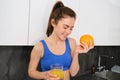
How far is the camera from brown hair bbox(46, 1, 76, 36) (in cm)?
120

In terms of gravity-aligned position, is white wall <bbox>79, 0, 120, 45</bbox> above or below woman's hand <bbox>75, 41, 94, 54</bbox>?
above

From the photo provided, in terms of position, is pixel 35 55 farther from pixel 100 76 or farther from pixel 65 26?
pixel 100 76

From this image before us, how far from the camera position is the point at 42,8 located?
1271mm

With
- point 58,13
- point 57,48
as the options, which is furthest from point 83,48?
point 58,13

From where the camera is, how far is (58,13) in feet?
3.99

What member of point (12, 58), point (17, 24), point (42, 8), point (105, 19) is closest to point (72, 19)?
point (42, 8)

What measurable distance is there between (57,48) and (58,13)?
0.24 m

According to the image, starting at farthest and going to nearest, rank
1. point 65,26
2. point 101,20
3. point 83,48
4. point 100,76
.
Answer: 1. point 100,76
2. point 101,20
3. point 83,48
4. point 65,26

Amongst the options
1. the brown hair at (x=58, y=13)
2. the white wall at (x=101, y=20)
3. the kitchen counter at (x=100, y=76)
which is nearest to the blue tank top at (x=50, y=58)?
the brown hair at (x=58, y=13)

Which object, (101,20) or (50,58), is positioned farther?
(101,20)

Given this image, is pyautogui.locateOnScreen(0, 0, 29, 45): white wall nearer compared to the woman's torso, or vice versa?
pyautogui.locateOnScreen(0, 0, 29, 45): white wall

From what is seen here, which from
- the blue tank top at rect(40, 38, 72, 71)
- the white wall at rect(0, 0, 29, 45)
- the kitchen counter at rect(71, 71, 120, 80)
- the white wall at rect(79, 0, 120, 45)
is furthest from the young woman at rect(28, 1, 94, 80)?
the kitchen counter at rect(71, 71, 120, 80)

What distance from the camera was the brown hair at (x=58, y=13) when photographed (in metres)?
1.20

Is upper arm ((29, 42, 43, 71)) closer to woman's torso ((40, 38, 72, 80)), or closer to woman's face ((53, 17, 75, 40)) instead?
woman's torso ((40, 38, 72, 80))
